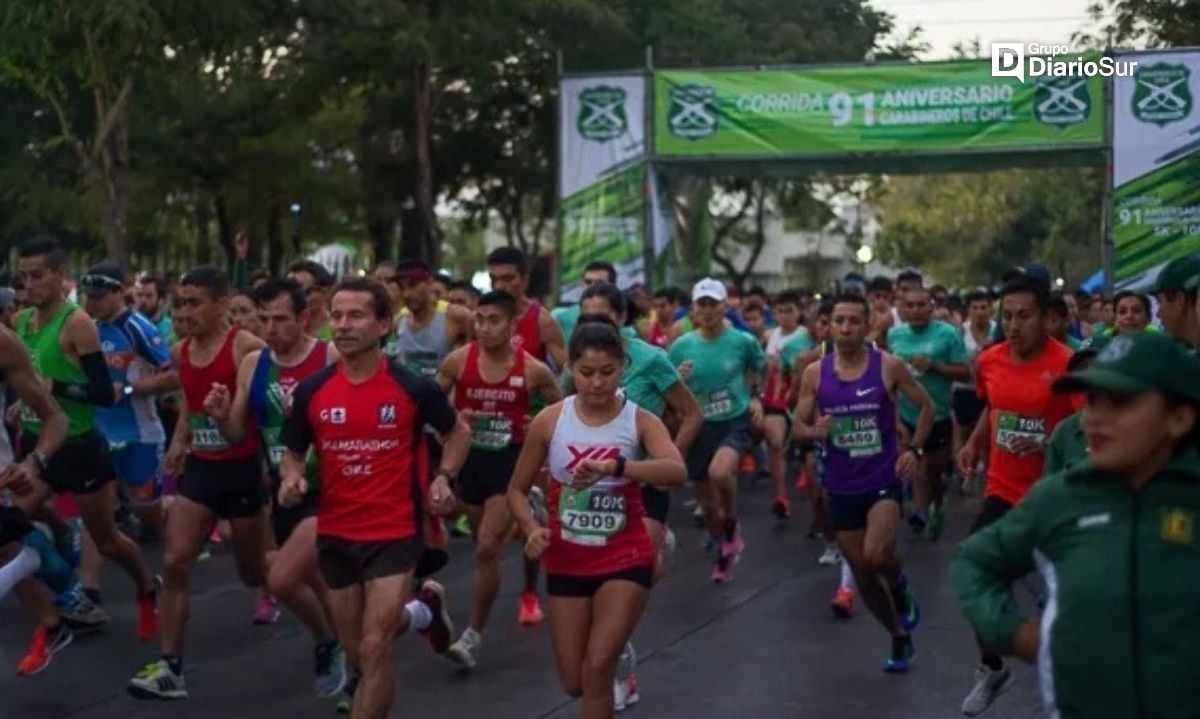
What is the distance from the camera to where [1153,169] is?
22.8 m

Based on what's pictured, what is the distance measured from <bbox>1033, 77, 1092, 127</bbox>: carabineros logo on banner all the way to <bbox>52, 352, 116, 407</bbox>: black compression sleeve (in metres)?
14.8

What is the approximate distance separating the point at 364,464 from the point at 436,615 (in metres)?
1.69

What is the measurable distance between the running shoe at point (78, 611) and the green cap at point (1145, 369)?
8432 millimetres

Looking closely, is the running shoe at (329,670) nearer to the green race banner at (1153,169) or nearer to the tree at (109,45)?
the tree at (109,45)

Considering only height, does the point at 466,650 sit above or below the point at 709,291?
below

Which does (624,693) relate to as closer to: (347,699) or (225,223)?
(347,699)

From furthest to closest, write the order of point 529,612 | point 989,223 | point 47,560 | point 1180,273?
1. point 989,223
2. point 529,612
3. point 47,560
4. point 1180,273

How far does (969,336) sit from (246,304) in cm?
966

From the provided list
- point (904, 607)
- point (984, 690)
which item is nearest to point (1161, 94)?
point (904, 607)

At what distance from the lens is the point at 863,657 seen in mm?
11117

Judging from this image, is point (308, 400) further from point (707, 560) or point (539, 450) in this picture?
point (707, 560)

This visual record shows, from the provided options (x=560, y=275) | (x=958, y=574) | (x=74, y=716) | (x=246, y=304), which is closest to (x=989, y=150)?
(x=560, y=275)

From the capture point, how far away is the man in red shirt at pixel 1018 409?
943 centimetres

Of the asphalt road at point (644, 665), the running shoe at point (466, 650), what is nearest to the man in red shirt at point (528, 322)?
the asphalt road at point (644, 665)
